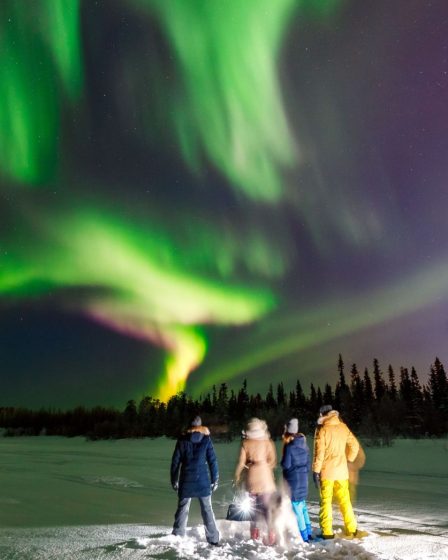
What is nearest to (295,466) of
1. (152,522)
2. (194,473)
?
(194,473)

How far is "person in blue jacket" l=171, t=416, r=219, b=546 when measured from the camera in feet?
21.5

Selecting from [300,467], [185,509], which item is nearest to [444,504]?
[300,467]

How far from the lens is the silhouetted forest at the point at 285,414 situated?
48.5 meters

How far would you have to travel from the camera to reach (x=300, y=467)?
7344 mm

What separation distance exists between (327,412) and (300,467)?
3.11 ft

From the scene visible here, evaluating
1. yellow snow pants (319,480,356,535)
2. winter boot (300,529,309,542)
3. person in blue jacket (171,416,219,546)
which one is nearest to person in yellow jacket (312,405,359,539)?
yellow snow pants (319,480,356,535)

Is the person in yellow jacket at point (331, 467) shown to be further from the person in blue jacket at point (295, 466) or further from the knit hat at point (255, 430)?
the knit hat at point (255, 430)

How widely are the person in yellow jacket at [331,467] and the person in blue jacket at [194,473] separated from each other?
1478mm

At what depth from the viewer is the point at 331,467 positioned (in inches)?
276

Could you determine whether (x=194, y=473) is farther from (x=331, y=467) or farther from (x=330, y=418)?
(x=330, y=418)

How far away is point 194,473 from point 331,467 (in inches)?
77.3

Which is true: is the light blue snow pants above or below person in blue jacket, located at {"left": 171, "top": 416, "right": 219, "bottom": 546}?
below

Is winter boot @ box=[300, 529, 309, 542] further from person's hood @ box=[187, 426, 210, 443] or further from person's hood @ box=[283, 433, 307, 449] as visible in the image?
person's hood @ box=[187, 426, 210, 443]

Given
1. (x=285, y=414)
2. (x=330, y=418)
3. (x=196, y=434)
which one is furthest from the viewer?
(x=285, y=414)
